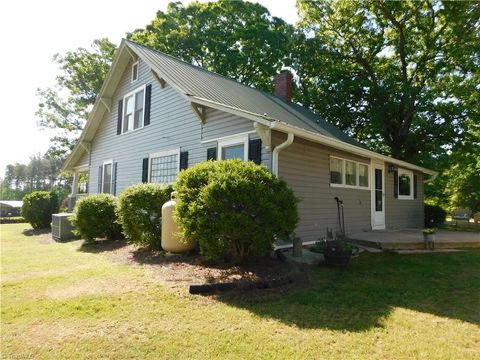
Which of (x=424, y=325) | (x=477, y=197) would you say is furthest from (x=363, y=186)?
(x=477, y=197)

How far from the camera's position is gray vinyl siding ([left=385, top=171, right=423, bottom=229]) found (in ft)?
38.8

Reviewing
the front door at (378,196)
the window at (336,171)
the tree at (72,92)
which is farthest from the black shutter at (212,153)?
the tree at (72,92)

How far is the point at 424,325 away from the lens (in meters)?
3.57

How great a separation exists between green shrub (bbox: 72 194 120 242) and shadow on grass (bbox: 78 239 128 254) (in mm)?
206

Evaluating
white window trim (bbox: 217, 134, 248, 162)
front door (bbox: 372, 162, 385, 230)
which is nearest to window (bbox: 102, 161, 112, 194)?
white window trim (bbox: 217, 134, 248, 162)

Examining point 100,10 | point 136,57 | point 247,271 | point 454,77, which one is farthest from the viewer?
point 454,77

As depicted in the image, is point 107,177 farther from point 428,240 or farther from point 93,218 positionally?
point 428,240

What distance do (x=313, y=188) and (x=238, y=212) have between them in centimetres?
366

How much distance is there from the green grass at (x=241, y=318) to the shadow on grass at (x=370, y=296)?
0.01 metres

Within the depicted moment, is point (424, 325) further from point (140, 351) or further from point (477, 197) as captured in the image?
point (477, 197)

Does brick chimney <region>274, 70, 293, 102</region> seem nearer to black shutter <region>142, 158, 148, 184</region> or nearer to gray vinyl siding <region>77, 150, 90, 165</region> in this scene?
black shutter <region>142, 158, 148, 184</region>

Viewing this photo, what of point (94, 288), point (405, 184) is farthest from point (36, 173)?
point (94, 288)

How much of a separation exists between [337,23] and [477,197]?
1502 cm

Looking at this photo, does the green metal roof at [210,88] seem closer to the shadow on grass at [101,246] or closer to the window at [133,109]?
the window at [133,109]
